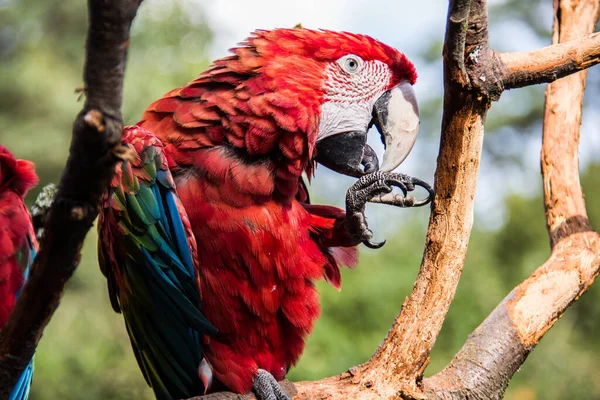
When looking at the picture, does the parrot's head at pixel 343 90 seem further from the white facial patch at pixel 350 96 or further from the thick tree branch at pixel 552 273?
the thick tree branch at pixel 552 273

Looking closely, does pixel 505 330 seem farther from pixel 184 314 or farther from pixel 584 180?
pixel 584 180

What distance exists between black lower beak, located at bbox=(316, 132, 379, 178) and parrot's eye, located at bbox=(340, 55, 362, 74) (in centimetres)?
25

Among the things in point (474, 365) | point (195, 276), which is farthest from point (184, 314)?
point (474, 365)

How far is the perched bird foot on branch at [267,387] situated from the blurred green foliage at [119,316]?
3.38 m

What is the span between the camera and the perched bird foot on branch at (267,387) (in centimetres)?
225

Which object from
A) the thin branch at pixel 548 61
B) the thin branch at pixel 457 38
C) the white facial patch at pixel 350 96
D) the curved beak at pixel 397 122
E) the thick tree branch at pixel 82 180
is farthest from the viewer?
the curved beak at pixel 397 122

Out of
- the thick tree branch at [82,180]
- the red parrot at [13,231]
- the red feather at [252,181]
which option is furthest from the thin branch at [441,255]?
the red parrot at [13,231]

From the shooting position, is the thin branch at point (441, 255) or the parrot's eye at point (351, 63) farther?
the parrot's eye at point (351, 63)

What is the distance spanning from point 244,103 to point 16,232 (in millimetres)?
1157

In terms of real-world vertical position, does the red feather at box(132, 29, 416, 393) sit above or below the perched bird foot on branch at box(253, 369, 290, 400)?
above

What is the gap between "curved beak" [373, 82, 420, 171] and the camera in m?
2.55

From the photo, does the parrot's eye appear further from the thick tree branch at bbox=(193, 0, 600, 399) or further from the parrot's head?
the thick tree branch at bbox=(193, 0, 600, 399)

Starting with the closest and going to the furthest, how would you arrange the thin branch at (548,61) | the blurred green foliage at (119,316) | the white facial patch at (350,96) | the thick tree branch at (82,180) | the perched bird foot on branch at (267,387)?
the thick tree branch at (82,180)
the thin branch at (548,61)
the perched bird foot on branch at (267,387)
the white facial patch at (350,96)
the blurred green foliage at (119,316)

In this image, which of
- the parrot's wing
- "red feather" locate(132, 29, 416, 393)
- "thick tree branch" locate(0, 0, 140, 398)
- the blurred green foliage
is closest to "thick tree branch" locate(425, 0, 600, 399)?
"red feather" locate(132, 29, 416, 393)
